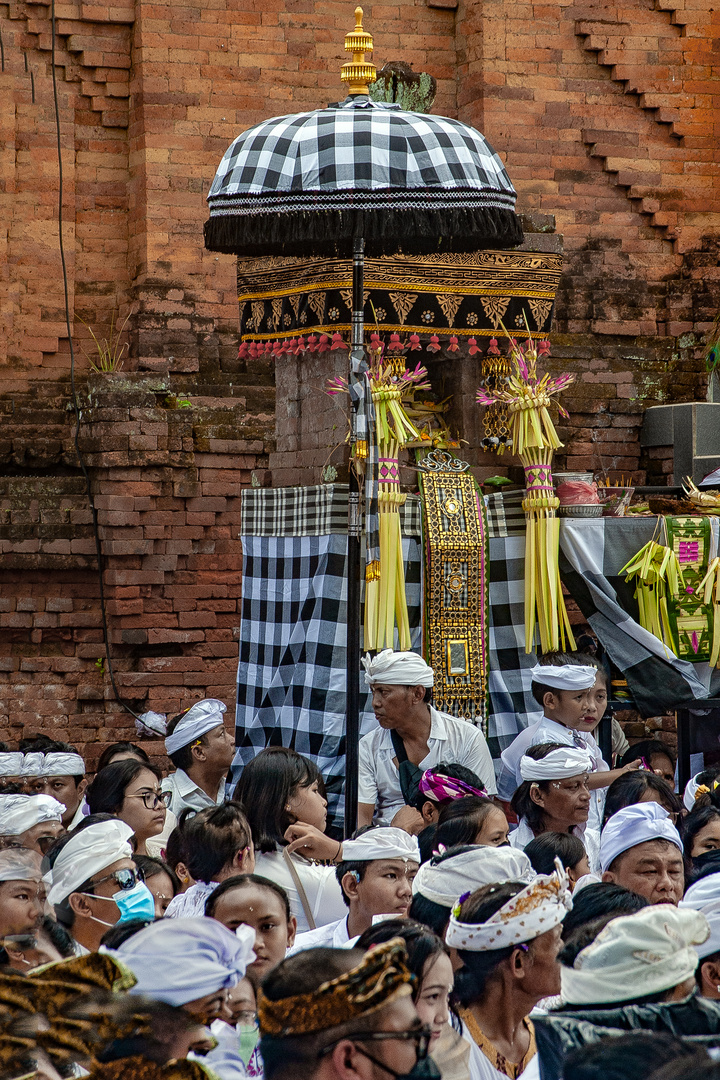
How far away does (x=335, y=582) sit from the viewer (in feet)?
22.4

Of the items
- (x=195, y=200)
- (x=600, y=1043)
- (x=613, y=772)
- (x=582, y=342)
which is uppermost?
(x=195, y=200)

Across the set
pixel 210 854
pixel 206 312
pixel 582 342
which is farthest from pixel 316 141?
pixel 582 342

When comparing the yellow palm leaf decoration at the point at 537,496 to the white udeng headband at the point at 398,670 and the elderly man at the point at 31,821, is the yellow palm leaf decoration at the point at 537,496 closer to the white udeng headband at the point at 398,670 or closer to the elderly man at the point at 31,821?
the white udeng headband at the point at 398,670

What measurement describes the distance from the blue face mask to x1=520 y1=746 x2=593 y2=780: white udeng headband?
176cm

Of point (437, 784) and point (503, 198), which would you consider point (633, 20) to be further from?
point (437, 784)

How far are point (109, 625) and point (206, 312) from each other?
80.9 inches

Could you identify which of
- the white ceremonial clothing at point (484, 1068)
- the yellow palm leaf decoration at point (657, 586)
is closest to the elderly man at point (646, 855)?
the white ceremonial clothing at point (484, 1068)

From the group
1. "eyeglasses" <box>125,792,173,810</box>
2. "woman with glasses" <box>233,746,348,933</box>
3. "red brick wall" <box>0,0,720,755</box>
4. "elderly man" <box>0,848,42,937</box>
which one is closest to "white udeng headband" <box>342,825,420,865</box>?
"woman with glasses" <box>233,746,348,933</box>

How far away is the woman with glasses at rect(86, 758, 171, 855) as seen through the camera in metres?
5.13

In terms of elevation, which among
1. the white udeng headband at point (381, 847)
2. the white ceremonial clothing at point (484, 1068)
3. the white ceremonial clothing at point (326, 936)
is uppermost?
the white udeng headband at point (381, 847)

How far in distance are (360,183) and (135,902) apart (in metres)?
2.79

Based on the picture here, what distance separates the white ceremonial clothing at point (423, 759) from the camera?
590cm

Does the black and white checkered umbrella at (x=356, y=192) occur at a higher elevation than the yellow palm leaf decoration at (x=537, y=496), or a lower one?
higher

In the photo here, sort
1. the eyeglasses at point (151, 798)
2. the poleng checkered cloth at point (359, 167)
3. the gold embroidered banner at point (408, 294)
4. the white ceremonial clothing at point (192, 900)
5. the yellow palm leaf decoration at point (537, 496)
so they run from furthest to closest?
the gold embroidered banner at point (408, 294), the yellow palm leaf decoration at point (537, 496), the poleng checkered cloth at point (359, 167), the eyeglasses at point (151, 798), the white ceremonial clothing at point (192, 900)
